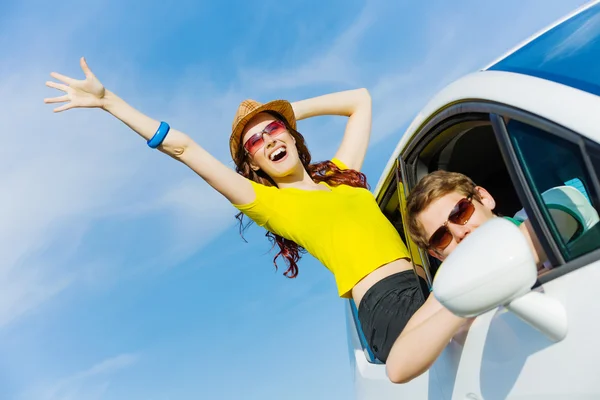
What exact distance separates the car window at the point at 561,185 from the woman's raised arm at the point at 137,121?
1.59 meters

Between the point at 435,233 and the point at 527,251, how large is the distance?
0.89 meters

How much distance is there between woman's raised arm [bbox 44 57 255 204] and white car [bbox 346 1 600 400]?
1143 millimetres

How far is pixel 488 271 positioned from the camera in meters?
1.53

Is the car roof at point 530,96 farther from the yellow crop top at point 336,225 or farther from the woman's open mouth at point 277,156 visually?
the woman's open mouth at point 277,156

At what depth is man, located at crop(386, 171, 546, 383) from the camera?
6.84 ft

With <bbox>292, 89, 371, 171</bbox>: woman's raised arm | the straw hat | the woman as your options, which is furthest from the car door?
<bbox>292, 89, 371, 171</bbox>: woman's raised arm

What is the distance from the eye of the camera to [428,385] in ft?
8.13

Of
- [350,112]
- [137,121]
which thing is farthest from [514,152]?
[350,112]

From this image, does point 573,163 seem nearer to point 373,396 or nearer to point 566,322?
point 566,322

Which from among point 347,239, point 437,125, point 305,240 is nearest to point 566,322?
point 437,125

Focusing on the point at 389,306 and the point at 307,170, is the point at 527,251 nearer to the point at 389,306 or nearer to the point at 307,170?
the point at 389,306

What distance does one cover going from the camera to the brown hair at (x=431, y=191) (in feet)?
7.88

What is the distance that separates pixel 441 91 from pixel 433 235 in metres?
0.51

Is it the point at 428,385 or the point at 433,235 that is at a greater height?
the point at 433,235
